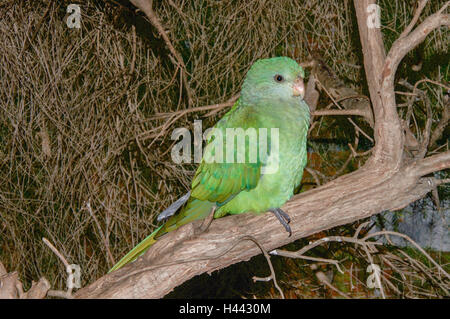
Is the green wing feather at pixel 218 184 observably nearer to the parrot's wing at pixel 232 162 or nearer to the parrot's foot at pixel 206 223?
the parrot's wing at pixel 232 162

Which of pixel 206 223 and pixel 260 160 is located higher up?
pixel 260 160

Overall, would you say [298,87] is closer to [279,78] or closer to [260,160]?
[279,78]

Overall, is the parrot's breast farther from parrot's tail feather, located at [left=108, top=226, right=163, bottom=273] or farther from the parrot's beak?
parrot's tail feather, located at [left=108, top=226, right=163, bottom=273]

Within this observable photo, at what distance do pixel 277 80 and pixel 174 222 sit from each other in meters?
0.63

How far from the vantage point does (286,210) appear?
1285mm

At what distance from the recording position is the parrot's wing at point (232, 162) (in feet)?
4.33

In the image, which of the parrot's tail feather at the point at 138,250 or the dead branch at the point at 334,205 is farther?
the parrot's tail feather at the point at 138,250

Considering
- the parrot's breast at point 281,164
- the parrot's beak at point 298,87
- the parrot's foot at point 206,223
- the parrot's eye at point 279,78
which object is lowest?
the parrot's foot at point 206,223

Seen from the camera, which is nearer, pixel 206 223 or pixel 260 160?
pixel 206 223

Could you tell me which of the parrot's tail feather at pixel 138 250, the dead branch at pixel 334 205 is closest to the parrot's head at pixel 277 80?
the dead branch at pixel 334 205

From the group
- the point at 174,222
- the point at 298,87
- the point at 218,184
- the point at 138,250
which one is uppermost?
the point at 298,87

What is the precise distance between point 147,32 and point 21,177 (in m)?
0.98

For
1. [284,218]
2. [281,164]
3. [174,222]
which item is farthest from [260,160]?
[174,222]

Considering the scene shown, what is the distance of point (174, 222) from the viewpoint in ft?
4.40
